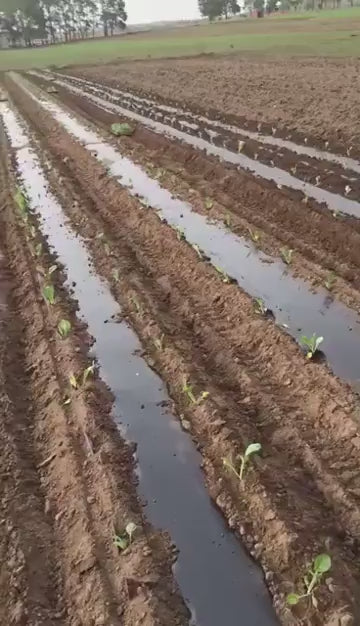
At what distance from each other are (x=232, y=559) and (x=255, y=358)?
296 cm

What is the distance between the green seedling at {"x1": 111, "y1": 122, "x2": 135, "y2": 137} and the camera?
20.3 meters

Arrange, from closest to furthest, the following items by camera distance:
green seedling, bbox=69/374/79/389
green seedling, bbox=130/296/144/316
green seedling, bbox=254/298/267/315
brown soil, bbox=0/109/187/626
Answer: brown soil, bbox=0/109/187/626, green seedling, bbox=69/374/79/389, green seedling, bbox=254/298/267/315, green seedling, bbox=130/296/144/316

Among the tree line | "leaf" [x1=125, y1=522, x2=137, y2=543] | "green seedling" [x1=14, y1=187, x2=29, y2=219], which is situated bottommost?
"leaf" [x1=125, y1=522, x2=137, y2=543]

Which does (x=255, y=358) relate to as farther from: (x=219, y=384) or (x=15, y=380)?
(x=15, y=380)

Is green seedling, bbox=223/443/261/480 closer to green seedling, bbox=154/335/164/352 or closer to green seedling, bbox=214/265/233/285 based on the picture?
green seedling, bbox=154/335/164/352

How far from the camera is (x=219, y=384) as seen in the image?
685 centimetres

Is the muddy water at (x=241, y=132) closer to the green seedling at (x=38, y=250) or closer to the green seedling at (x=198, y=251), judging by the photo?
the green seedling at (x=198, y=251)

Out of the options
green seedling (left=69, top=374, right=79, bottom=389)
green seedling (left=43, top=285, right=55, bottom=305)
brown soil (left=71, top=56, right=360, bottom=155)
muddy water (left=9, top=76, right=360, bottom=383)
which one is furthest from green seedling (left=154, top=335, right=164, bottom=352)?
brown soil (left=71, top=56, right=360, bottom=155)

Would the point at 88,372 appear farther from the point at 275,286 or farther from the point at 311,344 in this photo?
the point at 275,286

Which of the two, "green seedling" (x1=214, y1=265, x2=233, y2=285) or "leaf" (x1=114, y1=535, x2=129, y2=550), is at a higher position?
Result: "green seedling" (x1=214, y1=265, x2=233, y2=285)

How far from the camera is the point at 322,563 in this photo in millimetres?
4270

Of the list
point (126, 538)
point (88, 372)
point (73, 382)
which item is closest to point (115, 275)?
point (88, 372)

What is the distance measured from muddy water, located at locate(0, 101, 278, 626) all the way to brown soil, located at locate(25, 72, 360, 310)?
317 cm

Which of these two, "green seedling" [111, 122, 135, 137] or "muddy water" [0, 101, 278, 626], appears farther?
"green seedling" [111, 122, 135, 137]
